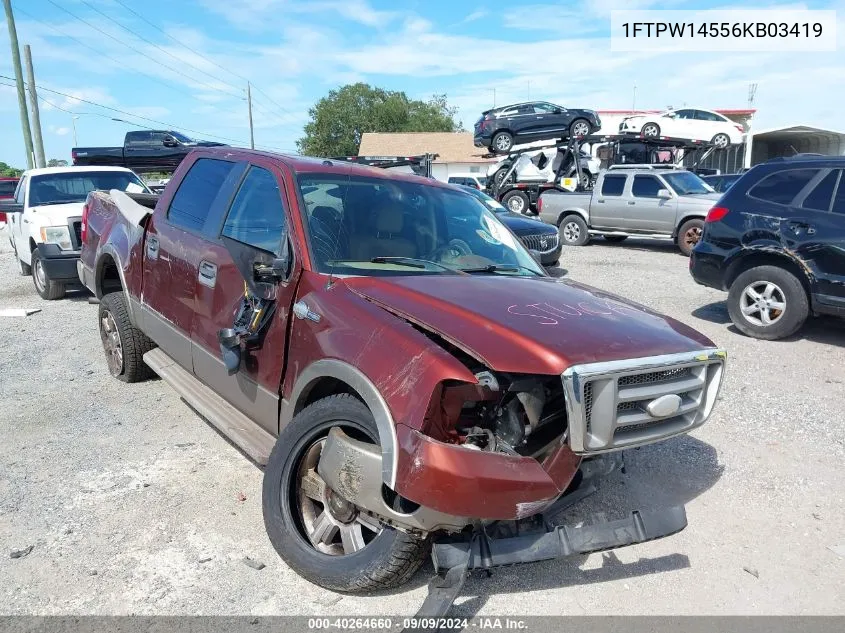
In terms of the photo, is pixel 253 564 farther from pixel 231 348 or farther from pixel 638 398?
pixel 638 398

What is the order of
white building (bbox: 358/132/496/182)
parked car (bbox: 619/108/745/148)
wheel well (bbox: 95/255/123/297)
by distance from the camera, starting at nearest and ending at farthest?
1. wheel well (bbox: 95/255/123/297)
2. parked car (bbox: 619/108/745/148)
3. white building (bbox: 358/132/496/182)

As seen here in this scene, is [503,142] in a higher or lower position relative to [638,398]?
higher

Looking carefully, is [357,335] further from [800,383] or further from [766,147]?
[766,147]

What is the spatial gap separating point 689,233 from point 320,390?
12594 millimetres

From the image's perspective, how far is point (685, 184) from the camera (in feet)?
47.9

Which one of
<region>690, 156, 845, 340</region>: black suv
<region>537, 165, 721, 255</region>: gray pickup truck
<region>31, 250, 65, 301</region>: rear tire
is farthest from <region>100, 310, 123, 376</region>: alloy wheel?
<region>537, 165, 721, 255</region>: gray pickup truck

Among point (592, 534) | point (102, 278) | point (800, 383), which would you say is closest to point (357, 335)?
point (592, 534)

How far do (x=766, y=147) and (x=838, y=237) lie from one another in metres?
43.6

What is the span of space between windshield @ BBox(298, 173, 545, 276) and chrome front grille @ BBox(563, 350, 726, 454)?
119 centimetres

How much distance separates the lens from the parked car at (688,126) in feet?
82.3

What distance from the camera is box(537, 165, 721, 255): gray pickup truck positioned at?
46.1ft

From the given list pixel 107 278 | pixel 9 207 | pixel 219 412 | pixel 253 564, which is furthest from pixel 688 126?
pixel 253 564

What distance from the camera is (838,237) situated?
Result: 665cm

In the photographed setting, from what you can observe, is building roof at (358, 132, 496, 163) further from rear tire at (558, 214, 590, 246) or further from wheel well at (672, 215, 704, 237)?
wheel well at (672, 215, 704, 237)
